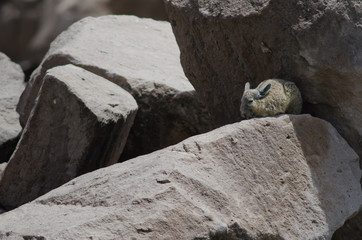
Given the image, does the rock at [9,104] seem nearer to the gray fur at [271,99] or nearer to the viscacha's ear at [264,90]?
the gray fur at [271,99]

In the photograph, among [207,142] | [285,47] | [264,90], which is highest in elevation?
[285,47]

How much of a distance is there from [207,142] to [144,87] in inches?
91.5

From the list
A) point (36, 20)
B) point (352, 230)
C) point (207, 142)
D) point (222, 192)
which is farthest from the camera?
point (36, 20)

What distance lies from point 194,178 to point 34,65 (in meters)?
7.13

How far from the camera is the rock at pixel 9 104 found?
6551 millimetres

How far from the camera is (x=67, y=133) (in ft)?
17.4

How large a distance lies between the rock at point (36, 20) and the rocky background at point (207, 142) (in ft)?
13.3

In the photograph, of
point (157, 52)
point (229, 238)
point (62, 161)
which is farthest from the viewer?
point (157, 52)

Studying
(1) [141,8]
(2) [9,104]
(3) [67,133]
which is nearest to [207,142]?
(3) [67,133]

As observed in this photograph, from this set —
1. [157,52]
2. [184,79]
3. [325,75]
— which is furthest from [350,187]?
[157,52]

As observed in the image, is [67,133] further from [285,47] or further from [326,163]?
[326,163]

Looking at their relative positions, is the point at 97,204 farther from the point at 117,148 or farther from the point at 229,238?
the point at 117,148

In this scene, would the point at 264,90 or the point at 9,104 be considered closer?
the point at 264,90

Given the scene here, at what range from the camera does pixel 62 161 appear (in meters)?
5.34
